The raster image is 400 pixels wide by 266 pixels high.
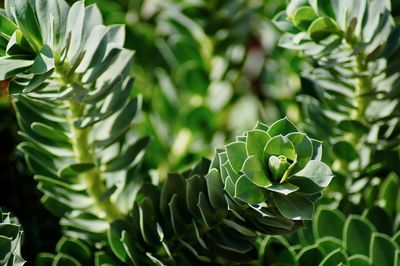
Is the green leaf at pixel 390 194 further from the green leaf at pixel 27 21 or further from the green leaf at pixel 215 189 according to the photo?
the green leaf at pixel 27 21

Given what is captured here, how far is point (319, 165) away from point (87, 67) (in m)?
0.20

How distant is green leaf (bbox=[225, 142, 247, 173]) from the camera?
1.48 feet

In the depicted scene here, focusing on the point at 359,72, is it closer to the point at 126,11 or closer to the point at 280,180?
the point at 280,180

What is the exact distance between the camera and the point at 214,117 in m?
0.77

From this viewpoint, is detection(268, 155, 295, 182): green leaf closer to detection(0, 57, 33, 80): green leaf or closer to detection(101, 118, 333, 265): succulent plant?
detection(101, 118, 333, 265): succulent plant

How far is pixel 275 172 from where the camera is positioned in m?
0.46

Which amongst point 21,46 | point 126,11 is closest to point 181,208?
point 21,46

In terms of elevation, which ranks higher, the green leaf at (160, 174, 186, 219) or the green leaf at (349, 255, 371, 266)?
the green leaf at (160, 174, 186, 219)

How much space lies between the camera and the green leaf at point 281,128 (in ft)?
1.53

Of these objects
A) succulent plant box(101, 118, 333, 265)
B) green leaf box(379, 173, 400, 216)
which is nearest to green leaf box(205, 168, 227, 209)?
succulent plant box(101, 118, 333, 265)

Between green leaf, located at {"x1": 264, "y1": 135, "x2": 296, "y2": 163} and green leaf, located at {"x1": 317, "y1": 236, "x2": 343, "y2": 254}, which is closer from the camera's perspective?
green leaf, located at {"x1": 264, "y1": 135, "x2": 296, "y2": 163}

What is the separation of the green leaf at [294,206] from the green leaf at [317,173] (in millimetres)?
21

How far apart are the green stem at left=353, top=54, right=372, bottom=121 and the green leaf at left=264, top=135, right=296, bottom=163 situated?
0.13m

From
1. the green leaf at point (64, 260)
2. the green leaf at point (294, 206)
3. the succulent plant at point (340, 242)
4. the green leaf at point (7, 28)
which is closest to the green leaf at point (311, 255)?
the succulent plant at point (340, 242)
